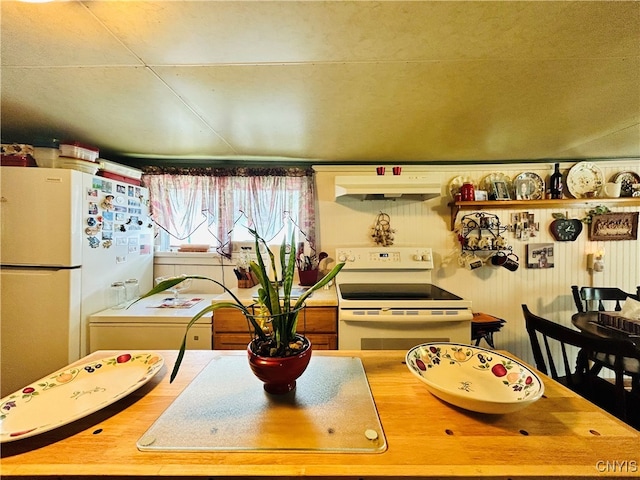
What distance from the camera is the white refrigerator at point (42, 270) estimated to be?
160 centimetres

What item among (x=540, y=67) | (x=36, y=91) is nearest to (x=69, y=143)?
(x=36, y=91)

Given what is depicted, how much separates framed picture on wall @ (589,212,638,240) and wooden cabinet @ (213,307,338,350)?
2.73 m

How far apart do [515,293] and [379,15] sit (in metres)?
2.76

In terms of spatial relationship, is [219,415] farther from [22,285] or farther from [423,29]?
[22,285]

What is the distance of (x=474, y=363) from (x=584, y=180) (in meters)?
2.71

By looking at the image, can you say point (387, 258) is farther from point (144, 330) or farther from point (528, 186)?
point (144, 330)

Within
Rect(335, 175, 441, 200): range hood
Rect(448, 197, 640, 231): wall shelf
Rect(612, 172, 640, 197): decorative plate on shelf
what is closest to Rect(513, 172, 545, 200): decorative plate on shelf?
Rect(448, 197, 640, 231): wall shelf

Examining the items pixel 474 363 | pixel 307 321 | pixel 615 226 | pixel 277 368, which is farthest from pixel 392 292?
pixel 615 226

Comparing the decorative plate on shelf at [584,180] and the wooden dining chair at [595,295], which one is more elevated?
the decorative plate on shelf at [584,180]

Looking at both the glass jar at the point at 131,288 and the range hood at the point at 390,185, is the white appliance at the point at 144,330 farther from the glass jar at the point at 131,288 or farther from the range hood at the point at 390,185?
the range hood at the point at 390,185

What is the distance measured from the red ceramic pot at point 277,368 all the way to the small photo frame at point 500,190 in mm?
2505

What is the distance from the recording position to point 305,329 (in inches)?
74.2

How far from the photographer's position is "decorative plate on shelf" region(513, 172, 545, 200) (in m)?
2.46

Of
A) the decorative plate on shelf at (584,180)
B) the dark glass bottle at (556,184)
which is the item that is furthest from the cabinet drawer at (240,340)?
the decorative plate on shelf at (584,180)
